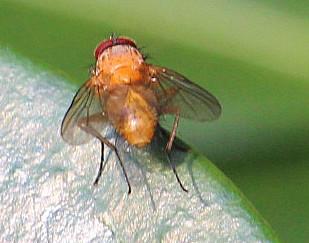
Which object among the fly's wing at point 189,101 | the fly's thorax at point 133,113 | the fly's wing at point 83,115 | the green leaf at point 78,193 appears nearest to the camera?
the green leaf at point 78,193

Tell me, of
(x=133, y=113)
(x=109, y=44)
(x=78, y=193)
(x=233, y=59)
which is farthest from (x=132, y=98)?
(x=233, y=59)

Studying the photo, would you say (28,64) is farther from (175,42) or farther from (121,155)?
(175,42)

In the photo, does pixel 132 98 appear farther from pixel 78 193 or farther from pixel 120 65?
pixel 78 193

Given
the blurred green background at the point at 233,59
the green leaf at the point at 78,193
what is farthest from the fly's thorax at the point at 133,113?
the blurred green background at the point at 233,59

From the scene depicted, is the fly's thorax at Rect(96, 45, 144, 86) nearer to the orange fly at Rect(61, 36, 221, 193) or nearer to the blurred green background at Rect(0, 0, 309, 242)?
the orange fly at Rect(61, 36, 221, 193)

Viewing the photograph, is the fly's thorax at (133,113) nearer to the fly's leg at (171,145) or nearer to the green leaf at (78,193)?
the fly's leg at (171,145)
